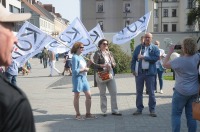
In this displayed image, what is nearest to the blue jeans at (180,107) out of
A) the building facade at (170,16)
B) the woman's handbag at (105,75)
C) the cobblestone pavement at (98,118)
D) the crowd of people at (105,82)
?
the crowd of people at (105,82)

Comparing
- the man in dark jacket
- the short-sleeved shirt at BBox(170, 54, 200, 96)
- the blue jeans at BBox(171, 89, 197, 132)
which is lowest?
the blue jeans at BBox(171, 89, 197, 132)

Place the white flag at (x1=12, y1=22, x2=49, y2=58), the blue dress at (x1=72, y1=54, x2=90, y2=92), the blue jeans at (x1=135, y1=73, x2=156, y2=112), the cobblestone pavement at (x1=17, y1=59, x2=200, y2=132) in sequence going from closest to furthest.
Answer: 1. the cobblestone pavement at (x1=17, y1=59, x2=200, y2=132)
2. the blue dress at (x1=72, y1=54, x2=90, y2=92)
3. the blue jeans at (x1=135, y1=73, x2=156, y2=112)
4. the white flag at (x1=12, y1=22, x2=49, y2=58)

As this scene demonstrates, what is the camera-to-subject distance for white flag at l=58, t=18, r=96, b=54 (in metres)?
13.3

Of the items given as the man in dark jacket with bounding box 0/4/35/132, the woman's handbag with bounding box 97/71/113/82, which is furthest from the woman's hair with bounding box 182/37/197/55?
the man in dark jacket with bounding box 0/4/35/132

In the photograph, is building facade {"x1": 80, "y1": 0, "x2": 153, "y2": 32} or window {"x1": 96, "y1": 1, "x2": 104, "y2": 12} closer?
building facade {"x1": 80, "y1": 0, "x2": 153, "y2": 32}

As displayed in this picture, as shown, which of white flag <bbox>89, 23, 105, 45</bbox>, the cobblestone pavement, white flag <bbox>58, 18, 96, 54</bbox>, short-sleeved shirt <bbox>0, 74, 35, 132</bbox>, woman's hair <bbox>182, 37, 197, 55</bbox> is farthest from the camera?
white flag <bbox>89, 23, 105, 45</bbox>

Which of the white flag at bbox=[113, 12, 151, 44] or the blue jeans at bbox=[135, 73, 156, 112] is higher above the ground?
the white flag at bbox=[113, 12, 151, 44]

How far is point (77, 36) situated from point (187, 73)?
7.84m

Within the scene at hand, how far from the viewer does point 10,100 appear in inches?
62.1

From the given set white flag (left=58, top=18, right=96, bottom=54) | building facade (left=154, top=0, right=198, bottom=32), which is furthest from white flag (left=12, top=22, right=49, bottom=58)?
building facade (left=154, top=0, right=198, bottom=32)

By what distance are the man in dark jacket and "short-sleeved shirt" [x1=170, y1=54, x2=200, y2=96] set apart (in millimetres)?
4451

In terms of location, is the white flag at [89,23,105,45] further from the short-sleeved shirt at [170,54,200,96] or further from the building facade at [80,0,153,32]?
the building facade at [80,0,153,32]

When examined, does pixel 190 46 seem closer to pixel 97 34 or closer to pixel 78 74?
pixel 78 74

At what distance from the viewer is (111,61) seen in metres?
8.94
